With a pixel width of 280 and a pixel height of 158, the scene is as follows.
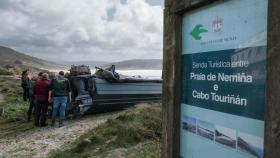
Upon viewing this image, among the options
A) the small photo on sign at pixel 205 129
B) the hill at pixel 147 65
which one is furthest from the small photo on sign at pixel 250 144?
the hill at pixel 147 65

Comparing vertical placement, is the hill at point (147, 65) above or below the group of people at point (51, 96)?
above

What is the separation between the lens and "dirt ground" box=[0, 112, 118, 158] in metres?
9.34

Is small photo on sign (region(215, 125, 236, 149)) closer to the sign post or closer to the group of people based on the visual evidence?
the sign post

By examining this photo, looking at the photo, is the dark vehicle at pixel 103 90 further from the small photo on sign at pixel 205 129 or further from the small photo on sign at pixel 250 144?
the small photo on sign at pixel 250 144

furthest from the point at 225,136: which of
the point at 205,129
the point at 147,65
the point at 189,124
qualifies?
the point at 147,65

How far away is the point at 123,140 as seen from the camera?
27.5ft

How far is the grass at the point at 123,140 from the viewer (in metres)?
7.67

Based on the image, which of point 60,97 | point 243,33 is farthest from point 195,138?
point 60,97

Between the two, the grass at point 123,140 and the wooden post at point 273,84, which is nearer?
the wooden post at point 273,84

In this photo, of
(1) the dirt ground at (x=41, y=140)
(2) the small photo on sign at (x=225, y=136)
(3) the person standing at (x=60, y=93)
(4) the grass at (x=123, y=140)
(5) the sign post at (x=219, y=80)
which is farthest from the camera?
(3) the person standing at (x=60, y=93)

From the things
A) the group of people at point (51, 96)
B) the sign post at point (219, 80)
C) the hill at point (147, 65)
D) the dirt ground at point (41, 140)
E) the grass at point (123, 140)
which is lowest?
the dirt ground at point (41, 140)

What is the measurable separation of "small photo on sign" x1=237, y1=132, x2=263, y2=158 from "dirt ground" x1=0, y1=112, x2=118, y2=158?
22.5 ft

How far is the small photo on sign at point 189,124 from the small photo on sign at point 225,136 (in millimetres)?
375

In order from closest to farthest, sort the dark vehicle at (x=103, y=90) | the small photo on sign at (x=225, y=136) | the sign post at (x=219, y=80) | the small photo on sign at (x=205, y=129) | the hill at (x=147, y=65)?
the sign post at (x=219, y=80) < the small photo on sign at (x=225, y=136) < the small photo on sign at (x=205, y=129) < the dark vehicle at (x=103, y=90) < the hill at (x=147, y=65)
